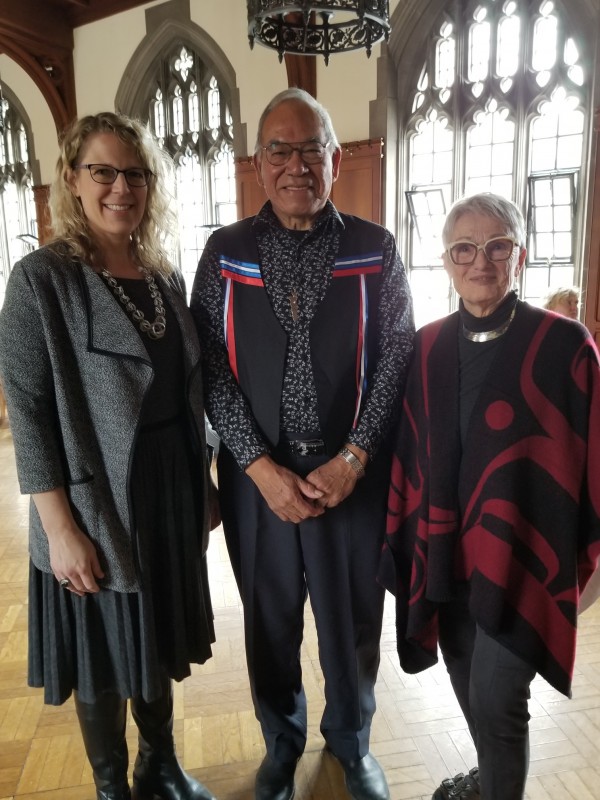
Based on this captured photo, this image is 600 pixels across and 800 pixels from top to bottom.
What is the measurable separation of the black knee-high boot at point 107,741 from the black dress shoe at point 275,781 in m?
0.37

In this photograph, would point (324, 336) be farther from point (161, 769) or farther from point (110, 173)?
point (161, 769)

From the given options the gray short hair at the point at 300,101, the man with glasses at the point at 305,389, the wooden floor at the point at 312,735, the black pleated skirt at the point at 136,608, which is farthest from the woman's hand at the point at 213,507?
the gray short hair at the point at 300,101

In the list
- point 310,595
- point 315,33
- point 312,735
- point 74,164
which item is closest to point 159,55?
point 315,33

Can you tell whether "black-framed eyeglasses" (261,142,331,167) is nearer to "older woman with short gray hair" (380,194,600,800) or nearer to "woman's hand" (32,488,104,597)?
"older woman with short gray hair" (380,194,600,800)

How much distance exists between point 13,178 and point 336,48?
7.59 metres

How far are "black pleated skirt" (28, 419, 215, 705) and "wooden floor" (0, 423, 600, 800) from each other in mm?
639

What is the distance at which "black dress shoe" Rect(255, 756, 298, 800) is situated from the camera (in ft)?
5.84

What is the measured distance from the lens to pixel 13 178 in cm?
930

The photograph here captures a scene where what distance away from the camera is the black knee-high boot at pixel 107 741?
1.56 meters

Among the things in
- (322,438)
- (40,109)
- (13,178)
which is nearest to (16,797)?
(322,438)

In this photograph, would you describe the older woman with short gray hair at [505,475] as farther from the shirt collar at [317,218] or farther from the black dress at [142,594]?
the black dress at [142,594]

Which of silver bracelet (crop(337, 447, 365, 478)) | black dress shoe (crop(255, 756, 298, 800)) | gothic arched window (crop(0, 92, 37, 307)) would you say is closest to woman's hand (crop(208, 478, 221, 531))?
silver bracelet (crop(337, 447, 365, 478))

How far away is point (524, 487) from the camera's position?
1.39 metres

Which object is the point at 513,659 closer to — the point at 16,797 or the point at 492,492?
the point at 492,492
